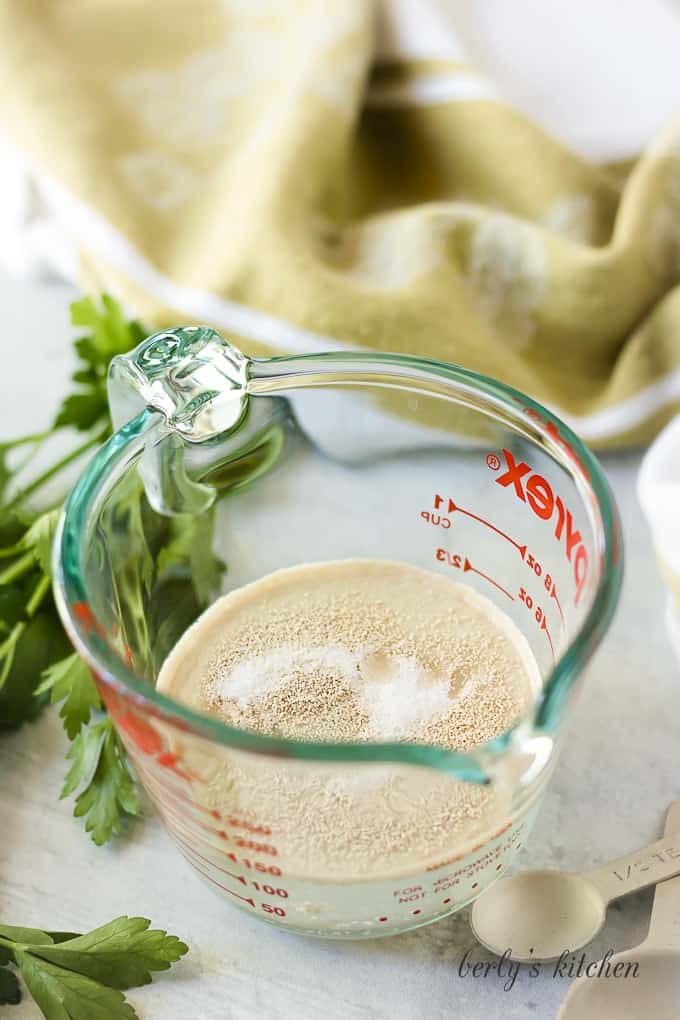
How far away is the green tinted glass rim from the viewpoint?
1.63 feet

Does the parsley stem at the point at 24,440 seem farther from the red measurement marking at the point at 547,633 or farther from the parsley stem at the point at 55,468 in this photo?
the red measurement marking at the point at 547,633

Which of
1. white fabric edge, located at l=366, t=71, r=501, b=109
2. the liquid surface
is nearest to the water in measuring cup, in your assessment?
the liquid surface

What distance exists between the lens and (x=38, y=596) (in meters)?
0.79

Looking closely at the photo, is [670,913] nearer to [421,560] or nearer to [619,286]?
[421,560]

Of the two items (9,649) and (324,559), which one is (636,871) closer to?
(324,559)

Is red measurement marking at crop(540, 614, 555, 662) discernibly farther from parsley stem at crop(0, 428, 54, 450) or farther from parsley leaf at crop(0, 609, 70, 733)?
parsley stem at crop(0, 428, 54, 450)

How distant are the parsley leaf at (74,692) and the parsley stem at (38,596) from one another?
6cm

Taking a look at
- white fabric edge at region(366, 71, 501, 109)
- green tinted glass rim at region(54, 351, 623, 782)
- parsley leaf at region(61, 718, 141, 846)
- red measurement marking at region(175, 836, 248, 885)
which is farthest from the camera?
white fabric edge at region(366, 71, 501, 109)

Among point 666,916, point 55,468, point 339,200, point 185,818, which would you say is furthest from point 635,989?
point 339,200

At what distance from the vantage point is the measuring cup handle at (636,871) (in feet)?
2.21

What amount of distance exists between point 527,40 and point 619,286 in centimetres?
29

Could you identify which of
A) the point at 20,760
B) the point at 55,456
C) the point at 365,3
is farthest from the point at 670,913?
the point at 365,3

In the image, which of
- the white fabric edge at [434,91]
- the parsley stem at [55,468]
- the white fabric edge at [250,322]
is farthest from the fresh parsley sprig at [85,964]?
the white fabric edge at [434,91]

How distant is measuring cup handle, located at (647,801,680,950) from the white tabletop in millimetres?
18
